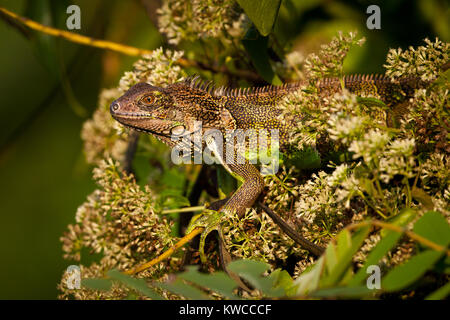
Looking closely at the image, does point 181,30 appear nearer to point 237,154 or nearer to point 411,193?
point 237,154

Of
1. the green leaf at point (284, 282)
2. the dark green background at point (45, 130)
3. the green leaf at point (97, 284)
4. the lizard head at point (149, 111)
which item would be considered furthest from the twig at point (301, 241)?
the dark green background at point (45, 130)

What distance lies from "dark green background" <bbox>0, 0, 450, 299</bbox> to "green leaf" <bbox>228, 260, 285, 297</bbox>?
1066mm

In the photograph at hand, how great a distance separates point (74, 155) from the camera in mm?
2031

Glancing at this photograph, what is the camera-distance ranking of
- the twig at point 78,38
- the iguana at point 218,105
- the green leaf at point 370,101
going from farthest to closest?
the twig at point 78,38
the iguana at point 218,105
the green leaf at point 370,101

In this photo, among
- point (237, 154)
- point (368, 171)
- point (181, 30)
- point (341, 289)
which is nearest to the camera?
point (341, 289)

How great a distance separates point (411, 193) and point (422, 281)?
16 cm

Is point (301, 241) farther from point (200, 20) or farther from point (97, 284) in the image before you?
point (200, 20)

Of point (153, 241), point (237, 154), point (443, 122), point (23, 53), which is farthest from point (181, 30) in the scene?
point (23, 53)

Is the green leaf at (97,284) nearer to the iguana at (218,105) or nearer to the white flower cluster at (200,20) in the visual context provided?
the iguana at (218,105)

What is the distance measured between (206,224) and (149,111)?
32 centimetres

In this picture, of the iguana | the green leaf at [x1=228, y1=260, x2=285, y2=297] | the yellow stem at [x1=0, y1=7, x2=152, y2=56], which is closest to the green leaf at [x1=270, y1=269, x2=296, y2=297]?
the green leaf at [x1=228, y1=260, x2=285, y2=297]

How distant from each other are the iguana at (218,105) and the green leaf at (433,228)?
412 millimetres

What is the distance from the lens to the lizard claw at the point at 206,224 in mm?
784

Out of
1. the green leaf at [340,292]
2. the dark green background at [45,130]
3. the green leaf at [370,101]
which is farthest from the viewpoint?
the dark green background at [45,130]
